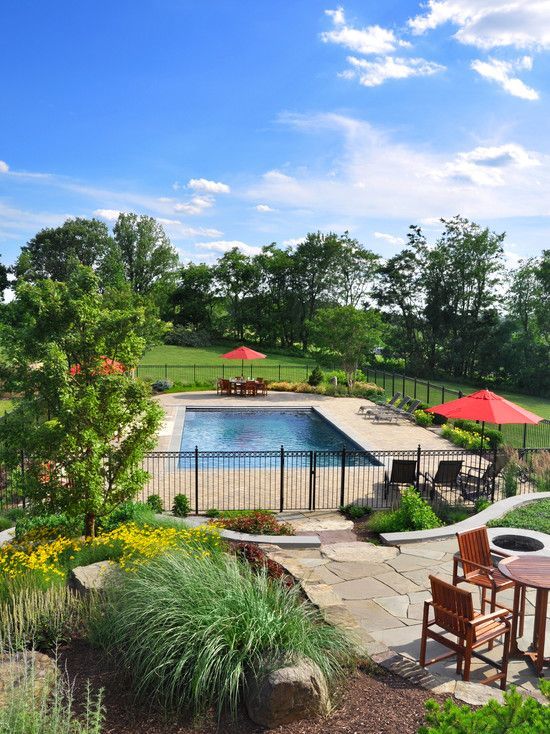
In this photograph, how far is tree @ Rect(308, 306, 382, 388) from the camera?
30.6 meters

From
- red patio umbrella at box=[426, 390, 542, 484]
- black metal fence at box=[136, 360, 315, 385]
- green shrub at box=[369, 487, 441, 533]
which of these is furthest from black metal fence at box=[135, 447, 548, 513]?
black metal fence at box=[136, 360, 315, 385]

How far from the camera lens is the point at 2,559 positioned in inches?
278

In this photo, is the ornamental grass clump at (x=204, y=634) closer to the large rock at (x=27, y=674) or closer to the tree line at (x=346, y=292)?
the large rock at (x=27, y=674)

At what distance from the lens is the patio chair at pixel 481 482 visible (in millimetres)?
12273

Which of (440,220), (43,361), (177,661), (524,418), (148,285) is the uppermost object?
(440,220)

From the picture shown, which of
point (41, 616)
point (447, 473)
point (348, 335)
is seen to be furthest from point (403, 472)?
point (348, 335)

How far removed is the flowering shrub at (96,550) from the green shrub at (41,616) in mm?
268

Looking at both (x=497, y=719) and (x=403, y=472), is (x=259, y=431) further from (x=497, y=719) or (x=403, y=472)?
(x=497, y=719)

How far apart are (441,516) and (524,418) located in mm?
2616

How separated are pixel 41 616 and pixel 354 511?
6810 mm

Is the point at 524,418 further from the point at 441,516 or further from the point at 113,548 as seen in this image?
the point at 113,548

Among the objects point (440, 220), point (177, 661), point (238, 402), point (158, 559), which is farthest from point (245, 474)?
point (440, 220)

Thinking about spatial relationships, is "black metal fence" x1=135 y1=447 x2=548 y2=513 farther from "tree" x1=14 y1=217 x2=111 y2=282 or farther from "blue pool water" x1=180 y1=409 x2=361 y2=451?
"tree" x1=14 y1=217 x2=111 y2=282

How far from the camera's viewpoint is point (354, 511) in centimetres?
1139
